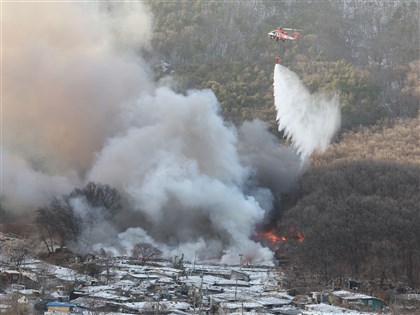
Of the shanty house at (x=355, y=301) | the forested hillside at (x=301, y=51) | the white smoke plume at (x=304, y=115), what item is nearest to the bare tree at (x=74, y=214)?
the shanty house at (x=355, y=301)

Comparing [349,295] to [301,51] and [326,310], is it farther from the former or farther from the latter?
[301,51]

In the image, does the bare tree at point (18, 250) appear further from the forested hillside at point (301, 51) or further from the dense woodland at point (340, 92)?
the forested hillside at point (301, 51)

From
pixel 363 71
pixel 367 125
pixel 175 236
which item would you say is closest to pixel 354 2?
pixel 363 71

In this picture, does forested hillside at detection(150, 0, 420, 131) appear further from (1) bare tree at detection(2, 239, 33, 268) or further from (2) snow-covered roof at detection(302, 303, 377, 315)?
(2) snow-covered roof at detection(302, 303, 377, 315)

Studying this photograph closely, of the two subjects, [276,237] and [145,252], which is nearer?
[145,252]

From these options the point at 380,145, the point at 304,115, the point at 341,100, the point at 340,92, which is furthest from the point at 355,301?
the point at 340,92

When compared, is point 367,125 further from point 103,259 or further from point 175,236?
point 103,259

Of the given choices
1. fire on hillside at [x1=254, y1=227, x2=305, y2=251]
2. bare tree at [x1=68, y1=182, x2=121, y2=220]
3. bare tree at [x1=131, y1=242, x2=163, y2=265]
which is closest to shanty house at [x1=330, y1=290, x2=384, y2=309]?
fire on hillside at [x1=254, y1=227, x2=305, y2=251]
